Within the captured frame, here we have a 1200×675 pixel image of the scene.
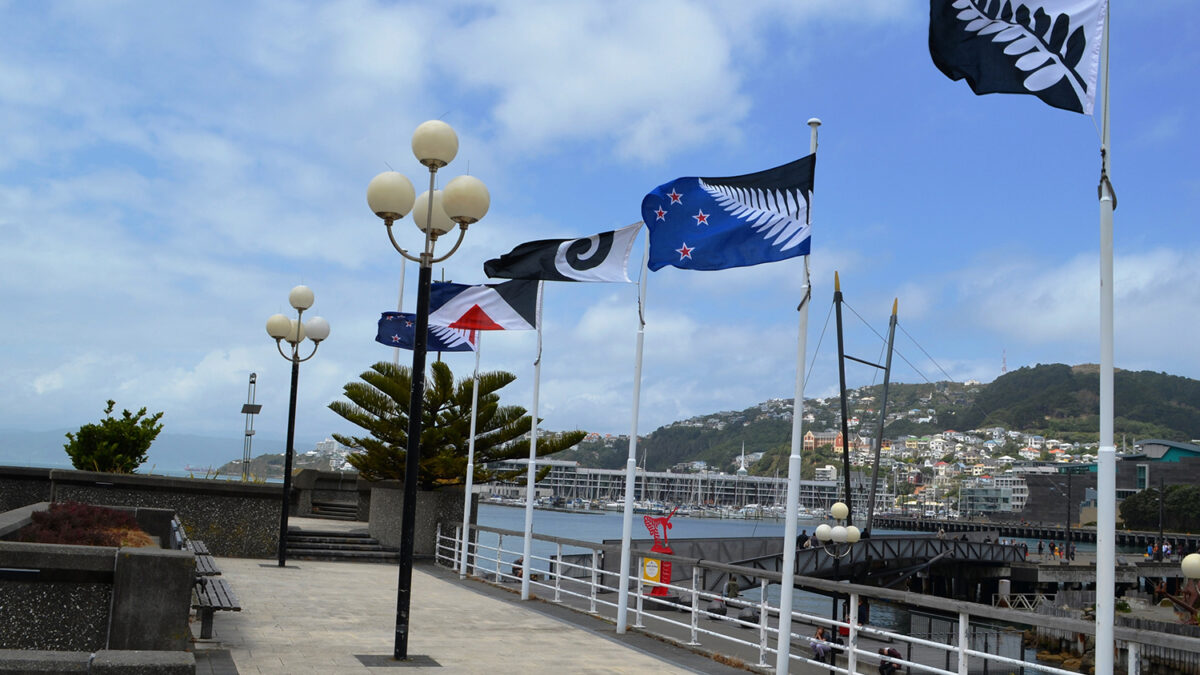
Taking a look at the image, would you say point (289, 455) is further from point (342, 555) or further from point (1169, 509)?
point (1169, 509)

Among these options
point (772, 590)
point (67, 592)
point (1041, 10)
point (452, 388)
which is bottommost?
point (772, 590)

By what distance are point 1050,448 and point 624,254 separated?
679ft

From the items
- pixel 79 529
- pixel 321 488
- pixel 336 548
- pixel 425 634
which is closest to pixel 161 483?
pixel 336 548

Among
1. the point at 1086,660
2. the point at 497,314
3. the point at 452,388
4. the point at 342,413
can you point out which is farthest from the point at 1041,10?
the point at 1086,660

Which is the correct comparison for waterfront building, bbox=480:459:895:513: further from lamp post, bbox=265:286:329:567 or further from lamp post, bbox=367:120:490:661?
lamp post, bbox=367:120:490:661

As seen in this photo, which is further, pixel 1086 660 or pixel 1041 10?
pixel 1086 660

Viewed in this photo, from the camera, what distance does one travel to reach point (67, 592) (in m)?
5.61

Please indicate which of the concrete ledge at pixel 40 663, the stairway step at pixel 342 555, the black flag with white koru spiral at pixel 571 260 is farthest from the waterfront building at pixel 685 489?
the concrete ledge at pixel 40 663

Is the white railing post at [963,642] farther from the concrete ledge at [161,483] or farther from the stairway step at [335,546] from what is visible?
the stairway step at [335,546]

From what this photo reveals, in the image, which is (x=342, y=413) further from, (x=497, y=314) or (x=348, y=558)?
(x=497, y=314)

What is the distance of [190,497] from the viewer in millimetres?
17031

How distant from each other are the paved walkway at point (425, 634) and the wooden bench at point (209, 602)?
180mm

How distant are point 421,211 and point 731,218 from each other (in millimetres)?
3067

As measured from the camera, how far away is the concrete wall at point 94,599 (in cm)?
540
